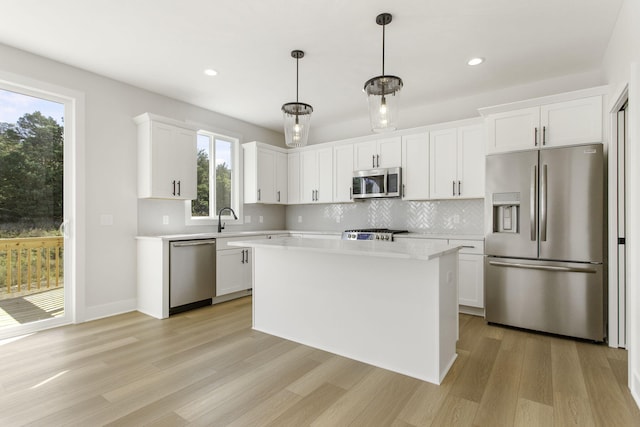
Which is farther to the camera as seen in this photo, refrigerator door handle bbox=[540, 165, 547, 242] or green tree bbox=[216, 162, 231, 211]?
green tree bbox=[216, 162, 231, 211]

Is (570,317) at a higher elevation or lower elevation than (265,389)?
higher

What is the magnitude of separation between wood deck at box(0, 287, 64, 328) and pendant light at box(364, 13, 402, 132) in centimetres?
364

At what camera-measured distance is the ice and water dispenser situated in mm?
3250

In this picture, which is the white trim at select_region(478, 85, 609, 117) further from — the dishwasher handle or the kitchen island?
the dishwasher handle

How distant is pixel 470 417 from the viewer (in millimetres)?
1807

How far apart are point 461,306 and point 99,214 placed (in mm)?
4243

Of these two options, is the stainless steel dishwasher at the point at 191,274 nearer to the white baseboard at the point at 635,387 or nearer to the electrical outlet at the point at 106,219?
the electrical outlet at the point at 106,219

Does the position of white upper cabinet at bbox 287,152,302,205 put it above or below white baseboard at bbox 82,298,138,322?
above

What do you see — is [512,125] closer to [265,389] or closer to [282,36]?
[282,36]

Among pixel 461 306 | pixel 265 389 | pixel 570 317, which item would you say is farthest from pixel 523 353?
pixel 265 389

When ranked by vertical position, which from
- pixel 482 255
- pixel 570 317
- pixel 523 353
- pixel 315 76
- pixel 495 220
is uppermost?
pixel 315 76

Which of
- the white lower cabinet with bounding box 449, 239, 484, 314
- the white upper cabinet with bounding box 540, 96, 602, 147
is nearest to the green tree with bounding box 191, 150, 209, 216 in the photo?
the white lower cabinet with bounding box 449, 239, 484, 314

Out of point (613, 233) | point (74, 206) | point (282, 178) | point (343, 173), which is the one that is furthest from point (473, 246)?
point (74, 206)

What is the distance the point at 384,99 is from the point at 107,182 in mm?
3198
